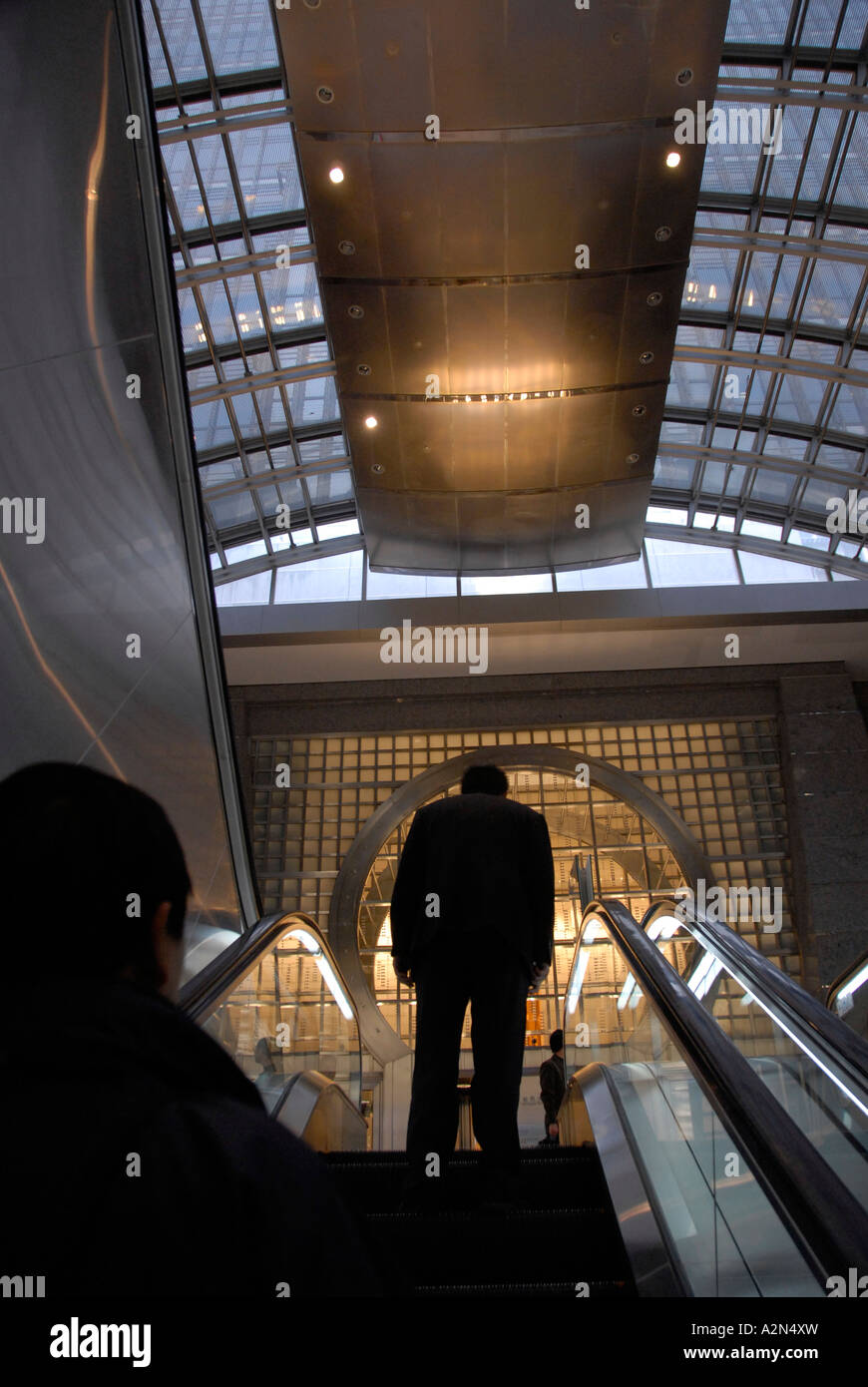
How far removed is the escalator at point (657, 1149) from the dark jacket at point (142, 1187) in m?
0.10

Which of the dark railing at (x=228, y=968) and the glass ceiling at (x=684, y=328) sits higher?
the glass ceiling at (x=684, y=328)

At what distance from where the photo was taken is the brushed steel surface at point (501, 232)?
8367mm

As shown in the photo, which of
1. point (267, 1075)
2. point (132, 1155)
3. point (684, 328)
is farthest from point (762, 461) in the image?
point (132, 1155)

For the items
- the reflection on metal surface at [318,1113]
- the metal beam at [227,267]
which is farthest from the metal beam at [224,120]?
the reflection on metal surface at [318,1113]

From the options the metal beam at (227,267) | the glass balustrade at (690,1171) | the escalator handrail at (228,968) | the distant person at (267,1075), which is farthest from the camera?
the metal beam at (227,267)

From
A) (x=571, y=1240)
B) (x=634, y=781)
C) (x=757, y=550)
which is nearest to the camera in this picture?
(x=571, y=1240)

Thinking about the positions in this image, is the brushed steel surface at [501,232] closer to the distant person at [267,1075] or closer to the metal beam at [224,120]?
the metal beam at [224,120]

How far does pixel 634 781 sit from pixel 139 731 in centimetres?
1292

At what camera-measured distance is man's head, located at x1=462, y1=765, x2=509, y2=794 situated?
419 centimetres

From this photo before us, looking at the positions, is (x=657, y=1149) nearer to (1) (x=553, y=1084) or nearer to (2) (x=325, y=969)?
(2) (x=325, y=969)

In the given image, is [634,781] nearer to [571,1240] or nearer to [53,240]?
[571,1240]
